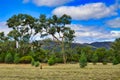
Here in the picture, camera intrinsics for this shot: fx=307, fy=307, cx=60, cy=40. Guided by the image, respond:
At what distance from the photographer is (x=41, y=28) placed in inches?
3858

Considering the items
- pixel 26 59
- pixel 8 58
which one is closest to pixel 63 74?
pixel 8 58

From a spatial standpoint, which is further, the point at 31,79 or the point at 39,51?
the point at 39,51

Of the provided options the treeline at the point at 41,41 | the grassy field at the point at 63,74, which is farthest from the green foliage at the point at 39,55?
the grassy field at the point at 63,74

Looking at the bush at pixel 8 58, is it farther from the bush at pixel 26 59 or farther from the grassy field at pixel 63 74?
the grassy field at pixel 63 74

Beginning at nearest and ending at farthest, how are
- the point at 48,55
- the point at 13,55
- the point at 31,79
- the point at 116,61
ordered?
the point at 31,79 → the point at 116,61 → the point at 13,55 → the point at 48,55

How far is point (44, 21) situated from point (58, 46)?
9.36m

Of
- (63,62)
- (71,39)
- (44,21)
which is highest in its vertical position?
(44,21)

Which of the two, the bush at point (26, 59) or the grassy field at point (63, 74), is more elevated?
the bush at point (26, 59)

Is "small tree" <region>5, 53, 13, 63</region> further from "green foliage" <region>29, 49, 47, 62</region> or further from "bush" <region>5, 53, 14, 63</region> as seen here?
"green foliage" <region>29, 49, 47, 62</region>

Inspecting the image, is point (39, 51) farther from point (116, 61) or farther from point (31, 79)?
point (31, 79)

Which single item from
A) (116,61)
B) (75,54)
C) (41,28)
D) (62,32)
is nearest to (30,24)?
(41,28)

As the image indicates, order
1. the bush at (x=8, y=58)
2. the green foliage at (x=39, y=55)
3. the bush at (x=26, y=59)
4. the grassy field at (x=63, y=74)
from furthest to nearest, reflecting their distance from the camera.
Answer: the green foliage at (x=39, y=55), the bush at (x=26, y=59), the bush at (x=8, y=58), the grassy field at (x=63, y=74)

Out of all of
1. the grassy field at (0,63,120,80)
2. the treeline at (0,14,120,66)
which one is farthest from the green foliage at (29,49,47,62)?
the grassy field at (0,63,120,80)

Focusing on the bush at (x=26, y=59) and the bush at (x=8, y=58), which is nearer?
the bush at (x=8, y=58)
